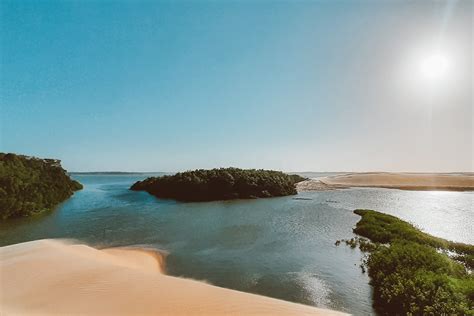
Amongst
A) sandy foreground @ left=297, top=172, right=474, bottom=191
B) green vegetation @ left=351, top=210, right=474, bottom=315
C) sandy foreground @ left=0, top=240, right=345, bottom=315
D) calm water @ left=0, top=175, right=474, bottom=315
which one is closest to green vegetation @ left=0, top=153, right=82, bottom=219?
→ calm water @ left=0, top=175, right=474, bottom=315

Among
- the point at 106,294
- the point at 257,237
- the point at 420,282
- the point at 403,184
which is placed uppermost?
the point at 403,184

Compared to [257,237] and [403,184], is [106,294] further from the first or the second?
[403,184]

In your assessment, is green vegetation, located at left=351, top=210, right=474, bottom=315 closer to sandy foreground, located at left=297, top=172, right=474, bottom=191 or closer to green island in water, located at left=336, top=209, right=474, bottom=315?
green island in water, located at left=336, top=209, right=474, bottom=315

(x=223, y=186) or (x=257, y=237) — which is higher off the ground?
(x=223, y=186)

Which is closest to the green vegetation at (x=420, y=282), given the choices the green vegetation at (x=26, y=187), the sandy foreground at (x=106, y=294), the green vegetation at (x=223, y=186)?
the sandy foreground at (x=106, y=294)

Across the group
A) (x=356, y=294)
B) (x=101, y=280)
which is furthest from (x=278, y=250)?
(x=101, y=280)

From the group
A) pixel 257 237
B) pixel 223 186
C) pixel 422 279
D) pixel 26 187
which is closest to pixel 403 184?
pixel 223 186

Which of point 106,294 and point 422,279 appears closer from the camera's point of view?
point 106,294
